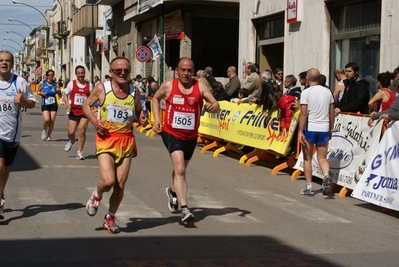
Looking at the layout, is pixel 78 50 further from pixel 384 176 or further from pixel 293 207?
pixel 384 176

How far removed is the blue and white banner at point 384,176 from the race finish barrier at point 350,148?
515 millimetres

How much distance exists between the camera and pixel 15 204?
945 cm

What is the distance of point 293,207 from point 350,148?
6.75 ft

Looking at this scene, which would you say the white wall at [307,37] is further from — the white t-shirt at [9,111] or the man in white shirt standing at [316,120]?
the white t-shirt at [9,111]

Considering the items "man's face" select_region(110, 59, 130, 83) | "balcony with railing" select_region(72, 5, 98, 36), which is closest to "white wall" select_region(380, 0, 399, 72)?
"man's face" select_region(110, 59, 130, 83)

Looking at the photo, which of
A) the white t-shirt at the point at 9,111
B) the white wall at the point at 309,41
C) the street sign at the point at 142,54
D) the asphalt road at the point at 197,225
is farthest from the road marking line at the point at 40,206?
the street sign at the point at 142,54

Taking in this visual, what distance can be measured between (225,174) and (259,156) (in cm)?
181

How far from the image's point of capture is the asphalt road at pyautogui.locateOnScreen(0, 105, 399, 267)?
268 inches

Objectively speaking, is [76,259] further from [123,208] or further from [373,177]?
[373,177]

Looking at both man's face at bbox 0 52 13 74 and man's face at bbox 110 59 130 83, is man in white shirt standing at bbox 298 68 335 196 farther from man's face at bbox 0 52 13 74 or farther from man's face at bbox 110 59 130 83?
man's face at bbox 0 52 13 74

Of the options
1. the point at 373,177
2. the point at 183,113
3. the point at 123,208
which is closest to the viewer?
the point at 183,113

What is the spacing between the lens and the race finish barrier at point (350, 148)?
10.9m

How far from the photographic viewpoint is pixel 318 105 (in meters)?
10.9

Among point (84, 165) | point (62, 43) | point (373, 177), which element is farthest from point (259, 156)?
point (62, 43)
